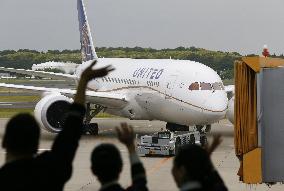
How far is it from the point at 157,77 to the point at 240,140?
16.8 metres

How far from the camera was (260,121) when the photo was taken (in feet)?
47.2

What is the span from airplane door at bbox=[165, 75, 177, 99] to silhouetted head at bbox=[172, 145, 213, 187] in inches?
937

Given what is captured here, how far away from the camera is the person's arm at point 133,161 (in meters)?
6.38

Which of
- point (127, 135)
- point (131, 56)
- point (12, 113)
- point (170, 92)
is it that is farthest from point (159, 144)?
point (131, 56)

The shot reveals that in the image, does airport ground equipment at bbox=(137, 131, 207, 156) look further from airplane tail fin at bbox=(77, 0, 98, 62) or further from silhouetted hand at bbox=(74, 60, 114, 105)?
silhouetted hand at bbox=(74, 60, 114, 105)

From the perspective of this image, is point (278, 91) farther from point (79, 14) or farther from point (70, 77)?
point (79, 14)

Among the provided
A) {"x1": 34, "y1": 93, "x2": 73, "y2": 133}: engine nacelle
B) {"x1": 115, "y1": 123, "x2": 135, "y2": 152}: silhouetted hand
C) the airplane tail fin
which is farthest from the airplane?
{"x1": 115, "y1": 123, "x2": 135, "y2": 152}: silhouetted hand

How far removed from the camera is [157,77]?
31.5m

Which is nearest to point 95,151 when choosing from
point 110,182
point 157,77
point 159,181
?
point 110,182

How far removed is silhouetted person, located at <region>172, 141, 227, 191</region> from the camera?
234 inches

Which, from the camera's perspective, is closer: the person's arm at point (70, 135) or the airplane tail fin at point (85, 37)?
the person's arm at point (70, 135)

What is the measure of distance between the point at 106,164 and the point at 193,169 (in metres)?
0.81

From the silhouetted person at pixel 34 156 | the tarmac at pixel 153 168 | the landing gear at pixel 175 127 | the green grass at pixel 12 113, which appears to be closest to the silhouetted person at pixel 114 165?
the silhouetted person at pixel 34 156

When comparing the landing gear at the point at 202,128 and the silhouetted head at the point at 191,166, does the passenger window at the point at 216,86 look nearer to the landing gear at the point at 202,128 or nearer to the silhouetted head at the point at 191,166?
the landing gear at the point at 202,128
